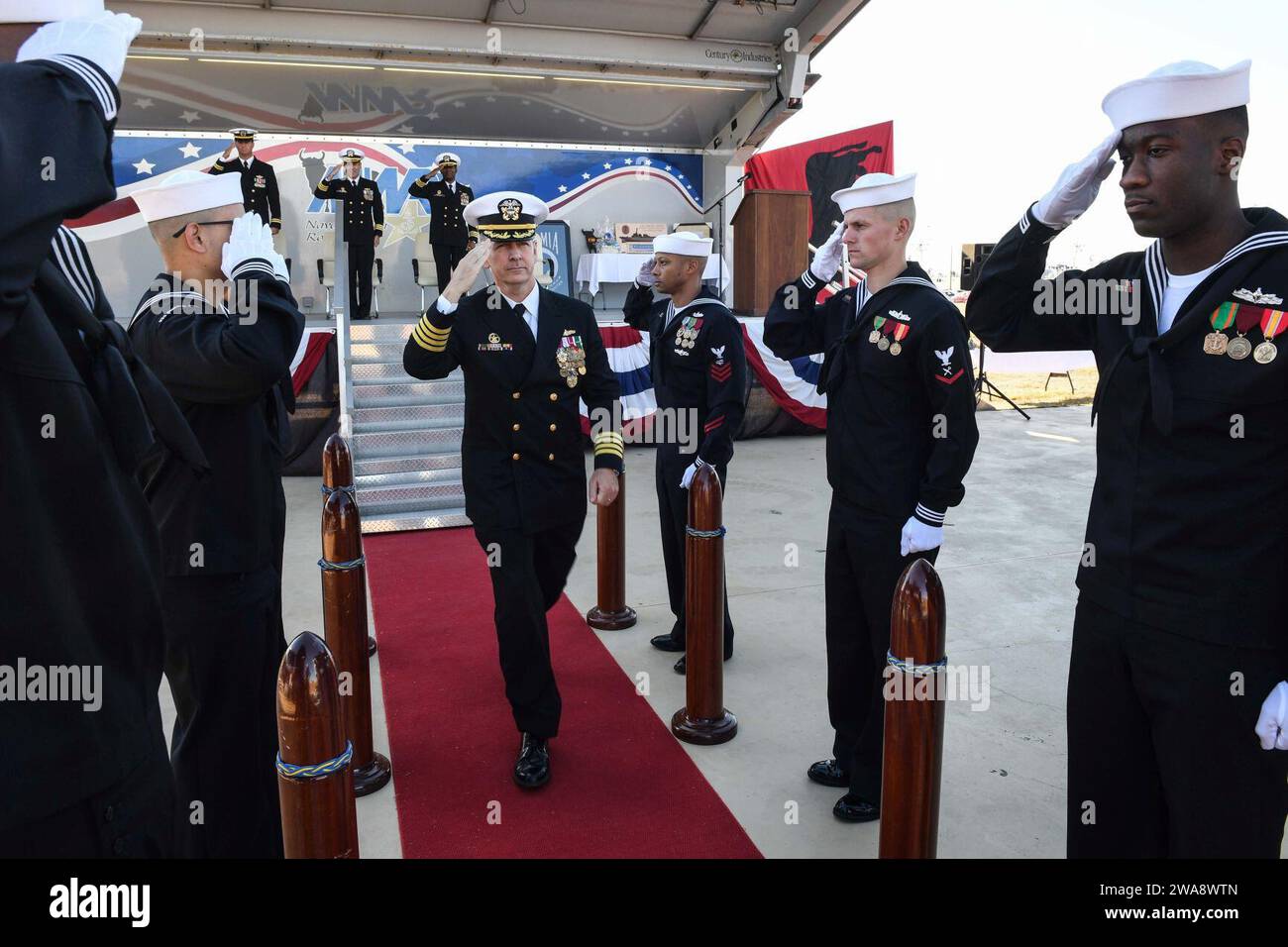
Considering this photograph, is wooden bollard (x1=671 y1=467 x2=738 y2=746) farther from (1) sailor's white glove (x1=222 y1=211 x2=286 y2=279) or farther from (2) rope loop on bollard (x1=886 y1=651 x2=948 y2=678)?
(1) sailor's white glove (x1=222 y1=211 x2=286 y2=279)

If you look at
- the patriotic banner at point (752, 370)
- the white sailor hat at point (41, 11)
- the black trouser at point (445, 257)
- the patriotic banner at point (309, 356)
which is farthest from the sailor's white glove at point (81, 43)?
the black trouser at point (445, 257)

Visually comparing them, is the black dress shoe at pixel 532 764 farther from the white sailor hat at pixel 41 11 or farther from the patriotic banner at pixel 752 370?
the patriotic banner at pixel 752 370

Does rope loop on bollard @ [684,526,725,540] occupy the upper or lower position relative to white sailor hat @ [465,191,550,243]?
lower

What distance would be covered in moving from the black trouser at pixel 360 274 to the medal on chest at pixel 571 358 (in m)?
8.15

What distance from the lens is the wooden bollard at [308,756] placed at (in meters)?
1.68

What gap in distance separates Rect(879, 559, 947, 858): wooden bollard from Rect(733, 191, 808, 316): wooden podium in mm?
10134

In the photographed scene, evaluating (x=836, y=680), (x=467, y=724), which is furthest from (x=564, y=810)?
(x=836, y=680)

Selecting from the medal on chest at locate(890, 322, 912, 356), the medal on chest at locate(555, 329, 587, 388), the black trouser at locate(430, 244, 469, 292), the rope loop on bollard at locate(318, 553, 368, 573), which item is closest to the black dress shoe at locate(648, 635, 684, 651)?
the medal on chest at locate(555, 329, 587, 388)

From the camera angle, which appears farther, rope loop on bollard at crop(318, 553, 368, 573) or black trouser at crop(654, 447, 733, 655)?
black trouser at crop(654, 447, 733, 655)

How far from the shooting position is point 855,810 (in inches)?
122

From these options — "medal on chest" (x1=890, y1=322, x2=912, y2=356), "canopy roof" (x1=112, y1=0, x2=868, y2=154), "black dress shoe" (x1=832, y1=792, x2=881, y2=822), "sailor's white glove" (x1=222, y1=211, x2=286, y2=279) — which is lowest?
"black dress shoe" (x1=832, y1=792, x2=881, y2=822)

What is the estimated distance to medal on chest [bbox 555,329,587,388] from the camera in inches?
142

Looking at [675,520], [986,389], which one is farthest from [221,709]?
[986,389]

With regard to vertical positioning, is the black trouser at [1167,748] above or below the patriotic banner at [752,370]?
below
